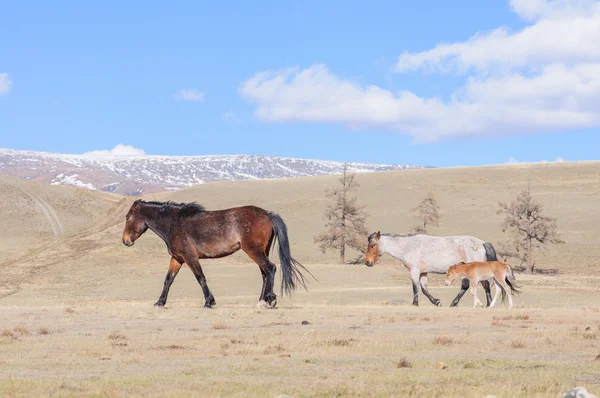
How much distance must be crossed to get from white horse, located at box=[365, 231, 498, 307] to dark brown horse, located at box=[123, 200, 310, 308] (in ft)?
12.9

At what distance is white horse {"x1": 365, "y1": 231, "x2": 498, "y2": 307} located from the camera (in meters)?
25.3

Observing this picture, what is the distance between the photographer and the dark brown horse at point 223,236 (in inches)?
872

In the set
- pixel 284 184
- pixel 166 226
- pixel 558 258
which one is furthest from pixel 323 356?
pixel 284 184

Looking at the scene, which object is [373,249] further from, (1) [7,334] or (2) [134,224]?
(1) [7,334]

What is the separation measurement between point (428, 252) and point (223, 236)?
655 centimetres

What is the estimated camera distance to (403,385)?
1053 centimetres

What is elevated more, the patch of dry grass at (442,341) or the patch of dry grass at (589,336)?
the patch of dry grass at (589,336)

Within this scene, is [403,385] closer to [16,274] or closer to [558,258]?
[16,274]

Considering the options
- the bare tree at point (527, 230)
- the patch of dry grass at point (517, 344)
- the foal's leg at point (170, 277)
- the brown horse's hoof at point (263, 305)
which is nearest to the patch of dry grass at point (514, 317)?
the patch of dry grass at point (517, 344)

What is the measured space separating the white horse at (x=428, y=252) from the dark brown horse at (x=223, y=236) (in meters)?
3.94

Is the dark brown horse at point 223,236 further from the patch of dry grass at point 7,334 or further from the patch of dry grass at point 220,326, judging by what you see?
the patch of dry grass at point 7,334

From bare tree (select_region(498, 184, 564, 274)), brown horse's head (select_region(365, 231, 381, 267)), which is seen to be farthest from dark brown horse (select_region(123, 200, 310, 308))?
bare tree (select_region(498, 184, 564, 274))

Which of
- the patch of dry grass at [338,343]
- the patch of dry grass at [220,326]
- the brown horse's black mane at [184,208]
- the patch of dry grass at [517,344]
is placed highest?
the brown horse's black mane at [184,208]

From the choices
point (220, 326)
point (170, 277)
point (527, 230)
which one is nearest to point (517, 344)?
point (220, 326)
